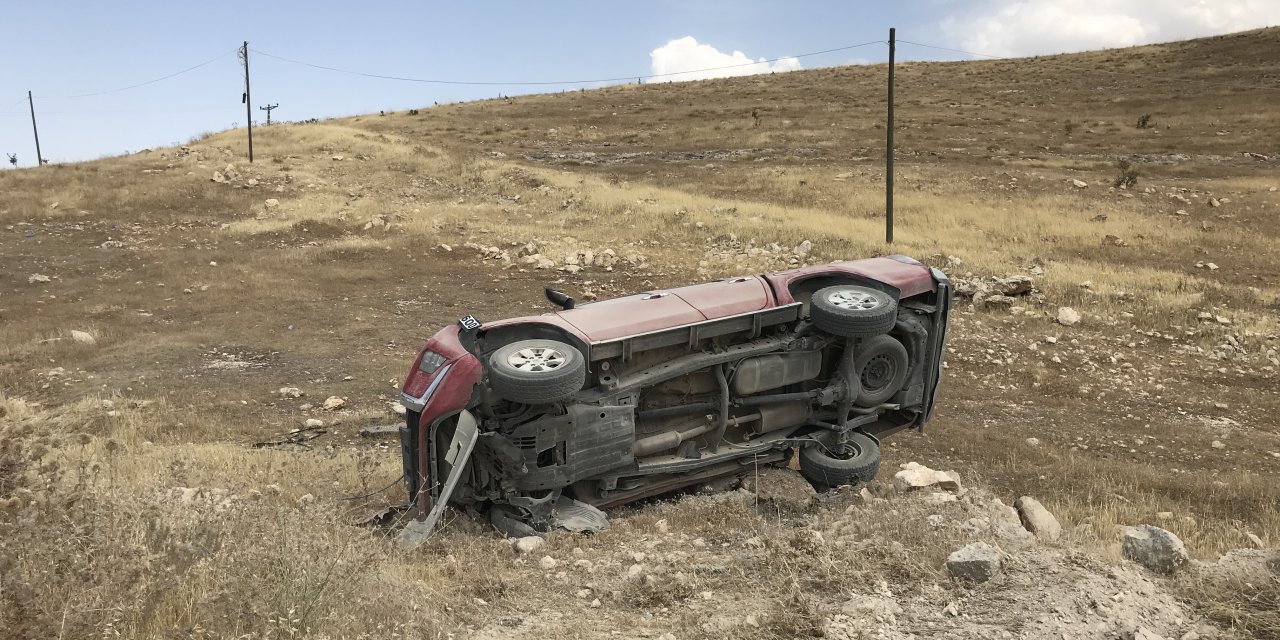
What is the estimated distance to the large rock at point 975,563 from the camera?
353cm

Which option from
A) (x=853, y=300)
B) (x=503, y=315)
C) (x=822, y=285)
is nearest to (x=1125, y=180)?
(x=503, y=315)

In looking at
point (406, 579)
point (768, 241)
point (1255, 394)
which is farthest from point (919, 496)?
point (768, 241)

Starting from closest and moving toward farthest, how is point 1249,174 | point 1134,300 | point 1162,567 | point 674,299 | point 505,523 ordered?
1. point 1162,567
2. point 505,523
3. point 674,299
4. point 1134,300
5. point 1249,174

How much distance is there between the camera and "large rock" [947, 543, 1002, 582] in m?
3.53

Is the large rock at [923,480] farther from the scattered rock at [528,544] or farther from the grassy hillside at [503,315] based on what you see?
the scattered rock at [528,544]

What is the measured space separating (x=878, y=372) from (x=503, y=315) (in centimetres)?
877

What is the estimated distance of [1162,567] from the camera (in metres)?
3.79

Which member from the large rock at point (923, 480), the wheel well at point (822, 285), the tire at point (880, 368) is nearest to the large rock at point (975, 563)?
the large rock at point (923, 480)

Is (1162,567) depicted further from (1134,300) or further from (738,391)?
(1134,300)

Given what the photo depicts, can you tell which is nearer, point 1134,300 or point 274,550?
point 274,550

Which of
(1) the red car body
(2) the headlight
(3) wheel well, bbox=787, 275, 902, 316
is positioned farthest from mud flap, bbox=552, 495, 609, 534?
(3) wheel well, bbox=787, 275, 902, 316

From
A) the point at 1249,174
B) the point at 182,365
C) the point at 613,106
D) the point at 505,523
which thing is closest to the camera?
the point at 505,523

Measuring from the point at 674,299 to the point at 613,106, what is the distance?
47.4 metres

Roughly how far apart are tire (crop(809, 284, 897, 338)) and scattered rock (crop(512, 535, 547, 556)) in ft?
9.08
